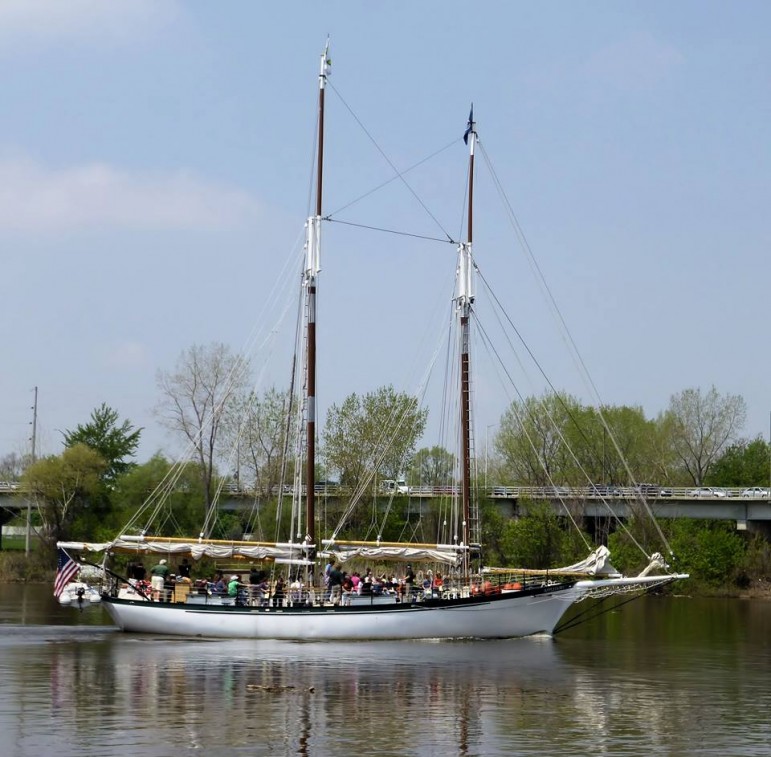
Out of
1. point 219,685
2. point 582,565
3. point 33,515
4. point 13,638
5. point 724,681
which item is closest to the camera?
point 219,685

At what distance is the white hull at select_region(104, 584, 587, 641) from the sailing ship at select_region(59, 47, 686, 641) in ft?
0.13

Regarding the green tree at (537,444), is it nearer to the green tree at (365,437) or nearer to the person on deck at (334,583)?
the green tree at (365,437)

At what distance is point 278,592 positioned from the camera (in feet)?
174

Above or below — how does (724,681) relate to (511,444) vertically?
below

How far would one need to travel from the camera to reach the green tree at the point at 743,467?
128 metres

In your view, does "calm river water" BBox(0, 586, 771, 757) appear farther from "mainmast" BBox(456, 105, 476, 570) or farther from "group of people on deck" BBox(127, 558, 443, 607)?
"mainmast" BBox(456, 105, 476, 570)

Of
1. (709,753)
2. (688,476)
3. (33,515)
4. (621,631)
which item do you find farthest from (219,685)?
(688,476)

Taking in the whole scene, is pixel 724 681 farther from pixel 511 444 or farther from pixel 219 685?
pixel 511 444

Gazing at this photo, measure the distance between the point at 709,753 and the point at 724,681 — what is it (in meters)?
13.7

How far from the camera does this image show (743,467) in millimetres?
129125

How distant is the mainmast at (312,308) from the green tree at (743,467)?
79.0 meters

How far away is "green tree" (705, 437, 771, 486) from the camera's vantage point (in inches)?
5044

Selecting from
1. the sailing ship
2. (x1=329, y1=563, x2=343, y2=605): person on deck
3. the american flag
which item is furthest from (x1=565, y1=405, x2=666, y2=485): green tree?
the american flag

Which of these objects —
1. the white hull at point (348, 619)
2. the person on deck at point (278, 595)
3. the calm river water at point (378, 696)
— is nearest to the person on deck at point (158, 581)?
the white hull at point (348, 619)
